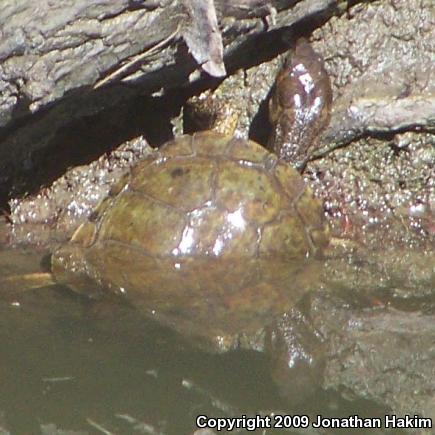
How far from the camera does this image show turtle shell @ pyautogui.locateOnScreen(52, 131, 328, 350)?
428 cm

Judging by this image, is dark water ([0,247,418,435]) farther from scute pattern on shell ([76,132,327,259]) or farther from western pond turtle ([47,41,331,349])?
scute pattern on shell ([76,132,327,259])

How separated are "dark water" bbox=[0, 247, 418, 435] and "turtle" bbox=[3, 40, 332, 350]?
0.63 feet

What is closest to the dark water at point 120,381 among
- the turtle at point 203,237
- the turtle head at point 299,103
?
the turtle at point 203,237

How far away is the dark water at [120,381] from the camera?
142 inches

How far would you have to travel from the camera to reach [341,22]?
15.9 feet

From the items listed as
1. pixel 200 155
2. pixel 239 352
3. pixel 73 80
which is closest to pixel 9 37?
pixel 73 80

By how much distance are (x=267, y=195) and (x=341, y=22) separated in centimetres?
96

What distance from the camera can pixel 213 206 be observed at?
14.4 ft

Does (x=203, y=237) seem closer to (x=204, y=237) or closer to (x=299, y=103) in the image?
(x=204, y=237)

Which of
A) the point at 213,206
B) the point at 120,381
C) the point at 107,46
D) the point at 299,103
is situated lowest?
the point at 120,381

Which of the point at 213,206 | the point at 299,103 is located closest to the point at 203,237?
the point at 213,206

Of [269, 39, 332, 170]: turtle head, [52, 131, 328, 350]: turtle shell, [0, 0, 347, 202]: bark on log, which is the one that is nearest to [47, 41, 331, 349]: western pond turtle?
[52, 131, 328, 350]: turtle shell

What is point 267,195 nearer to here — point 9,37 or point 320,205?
point 320,205

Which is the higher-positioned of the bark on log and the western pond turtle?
the bark on log
